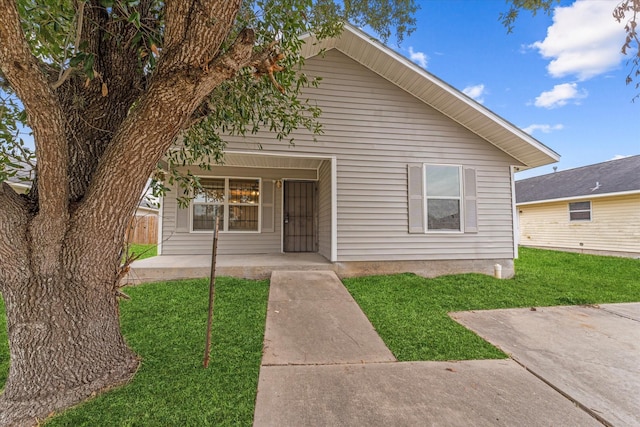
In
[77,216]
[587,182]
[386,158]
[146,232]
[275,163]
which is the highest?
[587,182]

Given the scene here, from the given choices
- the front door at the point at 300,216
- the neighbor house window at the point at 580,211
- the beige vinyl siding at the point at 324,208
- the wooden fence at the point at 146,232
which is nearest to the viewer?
the beige vinyl siding at the point at 324,208

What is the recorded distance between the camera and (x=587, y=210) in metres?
11.3

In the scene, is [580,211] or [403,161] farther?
[580,211]

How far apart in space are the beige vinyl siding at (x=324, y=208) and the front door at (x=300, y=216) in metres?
0.55

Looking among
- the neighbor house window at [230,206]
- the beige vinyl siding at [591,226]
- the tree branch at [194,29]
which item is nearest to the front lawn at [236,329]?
the tree branch at [194,29]

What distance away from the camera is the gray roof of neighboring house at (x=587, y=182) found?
10.4 meters

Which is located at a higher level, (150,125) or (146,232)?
(150,125)

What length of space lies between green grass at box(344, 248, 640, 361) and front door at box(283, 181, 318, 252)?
2.85 meters

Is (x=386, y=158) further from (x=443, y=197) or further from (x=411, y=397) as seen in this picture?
(x=411, y=397)

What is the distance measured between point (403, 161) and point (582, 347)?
3974 mm

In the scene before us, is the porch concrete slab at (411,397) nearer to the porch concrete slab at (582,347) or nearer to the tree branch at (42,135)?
the porch concrete slab at (582,347)

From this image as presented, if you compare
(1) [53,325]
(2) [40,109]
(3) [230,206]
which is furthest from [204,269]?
(2) [40,109]

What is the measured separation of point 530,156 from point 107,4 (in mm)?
7086

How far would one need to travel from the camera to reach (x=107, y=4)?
181 centimetres
